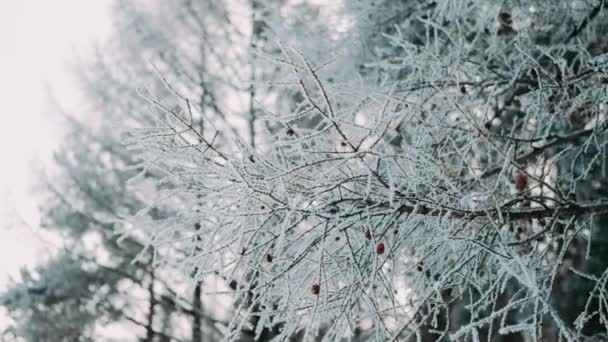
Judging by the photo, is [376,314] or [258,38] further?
[258,38]

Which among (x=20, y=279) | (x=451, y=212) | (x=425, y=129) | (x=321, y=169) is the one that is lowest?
(x=451, y=212)

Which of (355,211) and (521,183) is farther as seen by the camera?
(521,183)

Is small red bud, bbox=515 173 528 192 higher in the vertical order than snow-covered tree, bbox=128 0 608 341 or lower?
higher

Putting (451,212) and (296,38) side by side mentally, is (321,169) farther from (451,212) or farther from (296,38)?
(296,38)

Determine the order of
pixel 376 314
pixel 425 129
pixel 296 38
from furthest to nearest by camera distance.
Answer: pixel 296 38 → pixel 425 129 → pixel 376 314

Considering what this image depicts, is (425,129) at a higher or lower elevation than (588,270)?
lower

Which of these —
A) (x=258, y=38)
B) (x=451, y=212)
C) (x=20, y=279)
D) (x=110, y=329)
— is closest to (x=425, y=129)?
(x=451, y=212)

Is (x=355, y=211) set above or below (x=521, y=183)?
below

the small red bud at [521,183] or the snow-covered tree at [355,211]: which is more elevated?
the small red bud at [521,183]

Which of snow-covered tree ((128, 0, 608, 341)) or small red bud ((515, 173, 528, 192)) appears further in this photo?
small red bud ((515, 173, 528, 192))

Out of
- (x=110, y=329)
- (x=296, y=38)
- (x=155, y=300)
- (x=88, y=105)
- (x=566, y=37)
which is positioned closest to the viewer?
(x=566, y=37)

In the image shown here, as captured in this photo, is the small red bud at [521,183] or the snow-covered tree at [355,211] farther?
the small red bud at [521,183]
